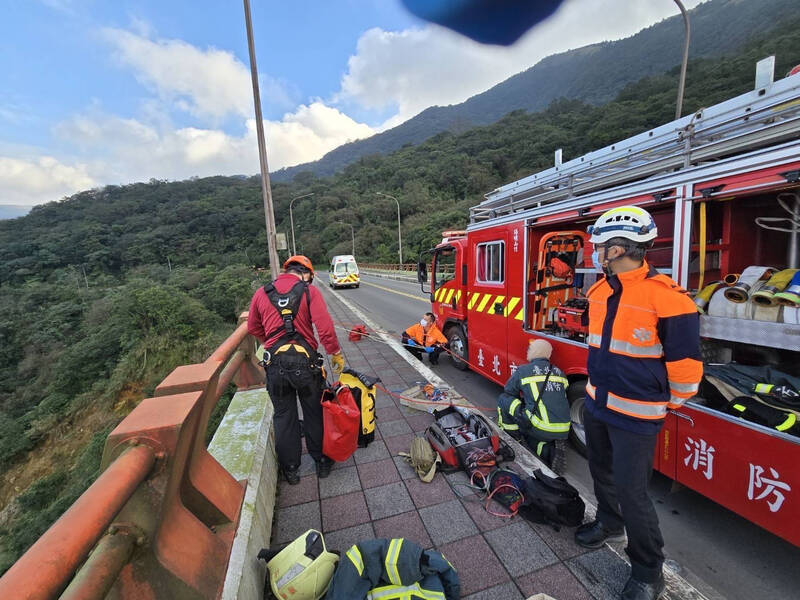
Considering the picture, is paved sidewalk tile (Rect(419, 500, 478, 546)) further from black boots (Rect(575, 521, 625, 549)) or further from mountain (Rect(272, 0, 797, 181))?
mountain (Rect(272, 0, 797, 181))

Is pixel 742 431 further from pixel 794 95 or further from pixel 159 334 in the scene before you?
pixel 159 334

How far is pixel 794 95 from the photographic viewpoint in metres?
2.39

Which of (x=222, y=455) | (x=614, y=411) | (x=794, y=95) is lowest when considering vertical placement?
(x=222, y=455)

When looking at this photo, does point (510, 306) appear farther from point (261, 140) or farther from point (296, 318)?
point (261, 140)

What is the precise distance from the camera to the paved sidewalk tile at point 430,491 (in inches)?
112

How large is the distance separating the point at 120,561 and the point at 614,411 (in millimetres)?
2331

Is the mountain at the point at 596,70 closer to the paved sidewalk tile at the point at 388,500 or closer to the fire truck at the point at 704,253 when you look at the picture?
the fire truck at the point at 704,253

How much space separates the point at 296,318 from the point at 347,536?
5.26 ft

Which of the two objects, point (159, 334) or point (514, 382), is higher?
point (514, 382)


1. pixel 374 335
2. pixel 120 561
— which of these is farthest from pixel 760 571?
pixel 374 335

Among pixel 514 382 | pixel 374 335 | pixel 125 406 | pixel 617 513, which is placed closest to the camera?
pixel 617 513

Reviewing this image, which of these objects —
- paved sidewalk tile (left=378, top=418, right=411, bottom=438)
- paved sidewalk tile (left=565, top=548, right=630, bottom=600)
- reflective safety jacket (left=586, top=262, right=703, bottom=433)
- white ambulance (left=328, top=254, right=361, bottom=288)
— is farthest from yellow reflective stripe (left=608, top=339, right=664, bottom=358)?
white ambulance (left=328, top=254, right=361, bottom=288)

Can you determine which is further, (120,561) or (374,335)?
(374,335)

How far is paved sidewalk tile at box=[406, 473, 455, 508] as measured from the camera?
2.84 m
